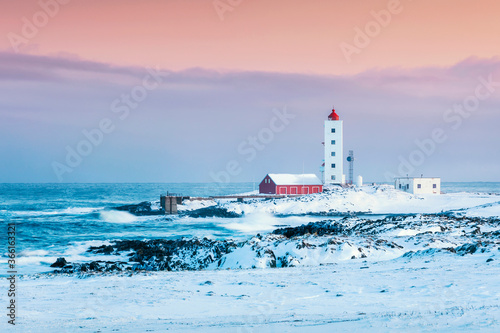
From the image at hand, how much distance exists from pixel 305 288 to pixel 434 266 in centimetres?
485

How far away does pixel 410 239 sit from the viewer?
22.5 m

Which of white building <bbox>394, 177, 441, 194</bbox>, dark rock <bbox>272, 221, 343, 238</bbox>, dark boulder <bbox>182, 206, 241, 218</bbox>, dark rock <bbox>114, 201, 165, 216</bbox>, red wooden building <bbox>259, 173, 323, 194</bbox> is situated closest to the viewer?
dark rock <bbox>272, 221, 343, 238</bbox>

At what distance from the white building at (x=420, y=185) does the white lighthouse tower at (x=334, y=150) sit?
8806 millimetres

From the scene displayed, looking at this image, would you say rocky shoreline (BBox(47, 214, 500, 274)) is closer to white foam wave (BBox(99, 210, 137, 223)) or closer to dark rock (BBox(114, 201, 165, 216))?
white foam wave (BBox(99, 210, 137, 223))

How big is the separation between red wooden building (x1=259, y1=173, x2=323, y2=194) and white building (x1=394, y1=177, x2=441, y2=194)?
11815 mm

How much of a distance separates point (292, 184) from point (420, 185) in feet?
57.3

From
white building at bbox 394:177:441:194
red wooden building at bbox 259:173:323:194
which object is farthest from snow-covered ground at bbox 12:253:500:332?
white building at bbox 394:177:441:194

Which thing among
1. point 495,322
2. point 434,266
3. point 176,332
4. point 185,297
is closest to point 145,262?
point 185,297

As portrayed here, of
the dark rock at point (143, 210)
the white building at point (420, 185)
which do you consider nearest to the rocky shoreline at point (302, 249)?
the dark rock at point (143, 210)

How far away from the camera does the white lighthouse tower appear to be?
71.9m

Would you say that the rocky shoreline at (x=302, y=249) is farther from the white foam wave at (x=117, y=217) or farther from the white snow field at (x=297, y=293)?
the white foam wave at (x=117, y=217)

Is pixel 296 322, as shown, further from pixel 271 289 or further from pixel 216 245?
pixel 216 245

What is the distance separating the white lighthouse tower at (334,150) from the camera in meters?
71.9

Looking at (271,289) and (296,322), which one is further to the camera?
(271,289)
